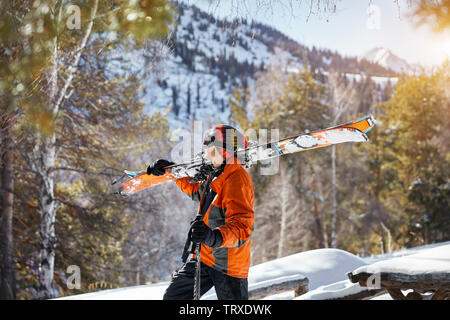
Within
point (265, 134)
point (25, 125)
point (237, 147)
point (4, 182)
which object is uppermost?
point (265, 134)

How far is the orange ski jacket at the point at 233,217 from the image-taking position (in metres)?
2.20

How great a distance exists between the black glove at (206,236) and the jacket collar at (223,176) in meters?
0.39

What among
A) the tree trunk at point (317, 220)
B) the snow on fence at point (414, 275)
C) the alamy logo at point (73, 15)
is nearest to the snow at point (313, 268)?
the snow on fence at point (414, 275)

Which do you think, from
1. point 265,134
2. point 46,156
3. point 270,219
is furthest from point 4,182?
point 270,219

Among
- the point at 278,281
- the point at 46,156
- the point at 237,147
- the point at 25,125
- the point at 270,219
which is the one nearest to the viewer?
the point at 237,147

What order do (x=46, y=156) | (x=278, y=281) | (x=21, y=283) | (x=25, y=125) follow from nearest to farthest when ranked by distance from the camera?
(x=278, y=281) < (x=25, y=125) < (x=46, y=156) < (x=21, y=283)

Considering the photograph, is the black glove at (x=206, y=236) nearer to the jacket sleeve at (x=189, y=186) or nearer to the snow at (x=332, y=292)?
the jacket sleeve at (x=189, y=186)

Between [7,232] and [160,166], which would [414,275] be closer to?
[160,166]

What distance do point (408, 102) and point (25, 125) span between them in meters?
16.1

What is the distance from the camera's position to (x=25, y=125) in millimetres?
6793

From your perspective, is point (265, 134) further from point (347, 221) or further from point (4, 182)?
point (4, 182)

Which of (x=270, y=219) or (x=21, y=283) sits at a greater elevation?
(x=270, y=219)

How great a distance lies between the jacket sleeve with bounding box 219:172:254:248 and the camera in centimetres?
214
